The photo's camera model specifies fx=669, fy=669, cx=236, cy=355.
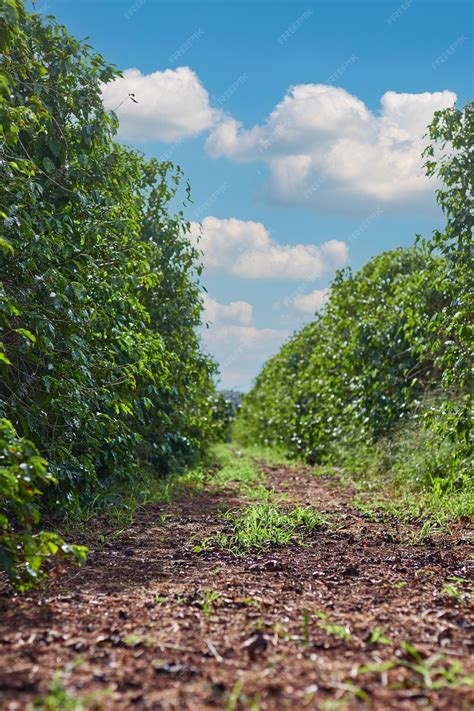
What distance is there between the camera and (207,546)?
5336 mm

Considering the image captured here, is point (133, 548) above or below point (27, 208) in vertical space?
below

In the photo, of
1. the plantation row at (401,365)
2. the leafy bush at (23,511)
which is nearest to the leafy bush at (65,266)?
the leafy bush at (23,511)

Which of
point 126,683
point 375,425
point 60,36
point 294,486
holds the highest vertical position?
point 60,36

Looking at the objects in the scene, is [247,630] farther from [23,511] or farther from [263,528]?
[263,528]

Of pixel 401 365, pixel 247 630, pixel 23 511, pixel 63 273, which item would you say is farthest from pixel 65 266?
pixel 401 365

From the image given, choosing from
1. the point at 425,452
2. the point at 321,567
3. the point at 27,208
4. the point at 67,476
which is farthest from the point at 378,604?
the point at 425,452

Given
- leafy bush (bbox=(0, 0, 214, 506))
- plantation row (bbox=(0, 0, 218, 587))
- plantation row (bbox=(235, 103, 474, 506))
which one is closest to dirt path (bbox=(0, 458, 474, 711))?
plantation row (bbox=(0, 0, 218, 587))

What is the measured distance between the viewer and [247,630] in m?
3.31

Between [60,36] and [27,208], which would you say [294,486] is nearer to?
[27,208]

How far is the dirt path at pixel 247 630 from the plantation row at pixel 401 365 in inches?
93.7

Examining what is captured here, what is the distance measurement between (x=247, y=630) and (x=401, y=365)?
7204 millimetres

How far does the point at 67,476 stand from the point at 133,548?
920 millimetres

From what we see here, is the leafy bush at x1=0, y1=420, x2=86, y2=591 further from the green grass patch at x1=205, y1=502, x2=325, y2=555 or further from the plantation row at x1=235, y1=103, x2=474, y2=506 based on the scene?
the plantation row at x1=235, y1=103, x2=474, y2=506

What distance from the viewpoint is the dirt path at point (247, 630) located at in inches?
102
